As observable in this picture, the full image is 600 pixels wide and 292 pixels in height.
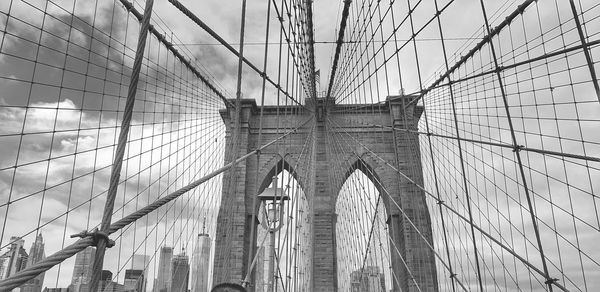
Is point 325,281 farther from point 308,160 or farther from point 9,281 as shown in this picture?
point 9,281

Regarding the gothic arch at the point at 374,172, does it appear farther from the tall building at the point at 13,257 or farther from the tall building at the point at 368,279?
the tall building at the point at 13,257

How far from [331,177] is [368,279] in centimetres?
326

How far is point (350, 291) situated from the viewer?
11.4 meters

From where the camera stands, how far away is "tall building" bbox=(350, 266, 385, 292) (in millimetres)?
10109

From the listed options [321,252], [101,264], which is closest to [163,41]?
[101,264]

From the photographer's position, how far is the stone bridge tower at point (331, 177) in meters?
11.6

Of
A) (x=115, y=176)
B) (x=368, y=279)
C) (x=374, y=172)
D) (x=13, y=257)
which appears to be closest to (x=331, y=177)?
(x=374, y=172)

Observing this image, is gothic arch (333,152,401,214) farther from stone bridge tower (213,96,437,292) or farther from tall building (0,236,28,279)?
tall building (0,236,28,279)

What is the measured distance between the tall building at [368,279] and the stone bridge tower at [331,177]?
0.59m

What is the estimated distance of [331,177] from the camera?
12.9 m

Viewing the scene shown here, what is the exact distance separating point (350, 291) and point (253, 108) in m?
6.79

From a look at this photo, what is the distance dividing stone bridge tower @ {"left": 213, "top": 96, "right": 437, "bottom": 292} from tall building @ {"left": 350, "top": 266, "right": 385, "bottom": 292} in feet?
1.92

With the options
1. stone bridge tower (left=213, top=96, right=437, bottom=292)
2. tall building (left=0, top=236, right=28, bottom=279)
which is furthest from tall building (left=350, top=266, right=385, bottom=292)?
tall building (left=0, top=236, right=28, bottom=279)

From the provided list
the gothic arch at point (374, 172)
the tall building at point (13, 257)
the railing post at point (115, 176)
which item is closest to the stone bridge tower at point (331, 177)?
the gothic arch at point (374, 172)
